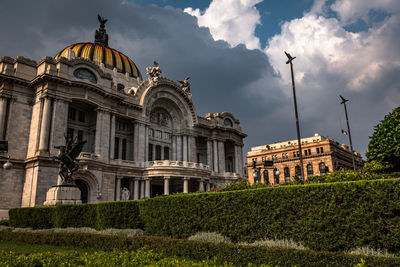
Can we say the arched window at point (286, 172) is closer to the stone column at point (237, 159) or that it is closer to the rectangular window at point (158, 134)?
the stone column at point (237, 159)

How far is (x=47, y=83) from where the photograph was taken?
1314 inches

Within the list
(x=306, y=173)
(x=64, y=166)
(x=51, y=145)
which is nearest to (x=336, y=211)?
(x=64, y=166)

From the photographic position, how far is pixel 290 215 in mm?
10820

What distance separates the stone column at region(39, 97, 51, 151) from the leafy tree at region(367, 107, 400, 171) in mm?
32032

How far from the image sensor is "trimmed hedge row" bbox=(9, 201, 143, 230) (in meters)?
16.5

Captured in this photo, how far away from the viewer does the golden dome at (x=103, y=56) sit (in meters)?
53.4

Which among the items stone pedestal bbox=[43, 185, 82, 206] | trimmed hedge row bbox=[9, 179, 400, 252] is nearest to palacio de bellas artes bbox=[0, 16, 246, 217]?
stone pedestal bbox=[43, 185, 82, 206]

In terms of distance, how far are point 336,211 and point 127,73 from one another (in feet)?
169

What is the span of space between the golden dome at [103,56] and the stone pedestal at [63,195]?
118ft

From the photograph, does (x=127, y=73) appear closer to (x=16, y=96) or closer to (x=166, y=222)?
(x=16, y=96)

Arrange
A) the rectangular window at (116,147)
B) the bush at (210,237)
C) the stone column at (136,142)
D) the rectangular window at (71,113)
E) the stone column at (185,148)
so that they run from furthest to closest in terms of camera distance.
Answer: the stone column at (185,148)
the rectangular window at (116,147)
the stone column at (136,142)
the rectangular window at (71,113)
the bush at (210,237)

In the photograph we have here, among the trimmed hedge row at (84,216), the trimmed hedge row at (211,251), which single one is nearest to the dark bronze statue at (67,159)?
the trimmed hedge row at (84,216)

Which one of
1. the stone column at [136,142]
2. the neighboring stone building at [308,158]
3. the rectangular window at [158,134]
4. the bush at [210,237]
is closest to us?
the bush at [210,237]

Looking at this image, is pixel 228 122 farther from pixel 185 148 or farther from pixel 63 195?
pixel 63 195
